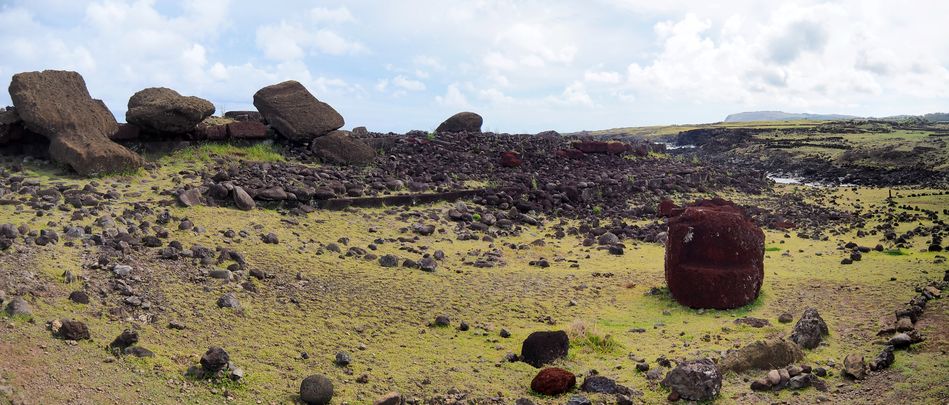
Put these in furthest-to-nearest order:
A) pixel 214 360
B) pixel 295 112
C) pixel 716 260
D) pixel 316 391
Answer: pixel 295 112 → pixel 716 260 → pixel 214 360 → pixel 316 391

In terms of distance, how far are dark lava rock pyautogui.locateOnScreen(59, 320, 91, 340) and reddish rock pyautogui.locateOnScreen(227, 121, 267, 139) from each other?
9.06 m

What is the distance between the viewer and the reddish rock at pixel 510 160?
17391 mm

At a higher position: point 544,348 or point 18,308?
point 18,308

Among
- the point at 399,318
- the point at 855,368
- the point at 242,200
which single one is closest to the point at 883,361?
the point at 855,368

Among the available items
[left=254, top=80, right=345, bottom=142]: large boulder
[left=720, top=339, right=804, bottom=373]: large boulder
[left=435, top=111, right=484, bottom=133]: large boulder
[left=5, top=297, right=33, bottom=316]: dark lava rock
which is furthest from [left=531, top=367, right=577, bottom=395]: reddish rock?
[left=435, top=111, right=484, bottom=133]: large boulder

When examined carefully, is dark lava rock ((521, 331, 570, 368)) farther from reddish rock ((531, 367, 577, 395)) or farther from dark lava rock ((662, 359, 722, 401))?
dark lava rock ((662, 359, 722, 401))

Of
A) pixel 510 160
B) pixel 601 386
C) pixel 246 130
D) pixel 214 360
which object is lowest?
pixel 601 386

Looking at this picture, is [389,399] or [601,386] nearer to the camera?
[389,399]

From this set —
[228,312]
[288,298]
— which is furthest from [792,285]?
[228,312]

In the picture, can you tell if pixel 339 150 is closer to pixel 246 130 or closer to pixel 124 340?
pixel 246 130

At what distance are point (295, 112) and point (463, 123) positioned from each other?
7.81 meters

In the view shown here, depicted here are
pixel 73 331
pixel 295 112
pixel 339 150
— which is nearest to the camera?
pixel 73 331

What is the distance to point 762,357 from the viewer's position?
5.81 metres

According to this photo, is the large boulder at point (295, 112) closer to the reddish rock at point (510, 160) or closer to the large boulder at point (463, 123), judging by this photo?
the reddish rock at point (510, 160)
